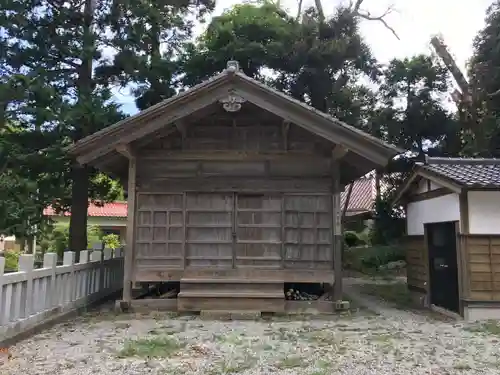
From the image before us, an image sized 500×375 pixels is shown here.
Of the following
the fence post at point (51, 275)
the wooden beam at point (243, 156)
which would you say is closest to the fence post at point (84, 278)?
the fence post at point (51, 275)

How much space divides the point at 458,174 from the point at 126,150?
20.3 ft

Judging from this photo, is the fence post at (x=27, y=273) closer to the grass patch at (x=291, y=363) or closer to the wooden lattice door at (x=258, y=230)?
the grass patch at (x=291, y=363)

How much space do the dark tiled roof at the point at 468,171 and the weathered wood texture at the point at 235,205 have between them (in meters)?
2.21

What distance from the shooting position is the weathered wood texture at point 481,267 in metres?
8.13

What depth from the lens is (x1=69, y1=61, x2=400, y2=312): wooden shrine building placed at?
28.6 feet

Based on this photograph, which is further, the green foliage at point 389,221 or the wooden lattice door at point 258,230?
the green foliage at point 389,221

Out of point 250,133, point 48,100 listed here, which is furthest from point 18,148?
point 250,133

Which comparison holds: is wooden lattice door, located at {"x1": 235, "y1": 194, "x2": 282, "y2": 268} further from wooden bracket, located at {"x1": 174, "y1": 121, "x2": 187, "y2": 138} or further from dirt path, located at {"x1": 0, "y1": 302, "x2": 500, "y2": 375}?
wooden bracket, located at {"x1": 174, "y1": 121, "x2": 187, "y2": 138}

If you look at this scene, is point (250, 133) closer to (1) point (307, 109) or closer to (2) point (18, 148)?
(1) point (307, 109)

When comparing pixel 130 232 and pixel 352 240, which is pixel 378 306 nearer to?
pixel 130 232

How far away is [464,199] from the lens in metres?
8.26

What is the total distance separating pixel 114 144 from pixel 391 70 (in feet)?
45.6

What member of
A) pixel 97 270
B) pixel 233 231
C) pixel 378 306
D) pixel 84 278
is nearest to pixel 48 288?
pixel 84 278

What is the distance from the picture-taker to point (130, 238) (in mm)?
8898
